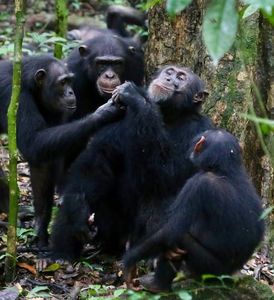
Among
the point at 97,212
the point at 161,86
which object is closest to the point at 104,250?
the point at 97,212

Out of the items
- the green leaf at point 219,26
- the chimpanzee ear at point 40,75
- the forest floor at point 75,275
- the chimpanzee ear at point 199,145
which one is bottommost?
the forest floor at point 75,275

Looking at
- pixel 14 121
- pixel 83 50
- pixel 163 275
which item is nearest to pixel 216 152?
pixel 163 275

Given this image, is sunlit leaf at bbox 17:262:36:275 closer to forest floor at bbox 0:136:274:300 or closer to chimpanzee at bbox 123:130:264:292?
forest floor at bbox 0:136:274:300

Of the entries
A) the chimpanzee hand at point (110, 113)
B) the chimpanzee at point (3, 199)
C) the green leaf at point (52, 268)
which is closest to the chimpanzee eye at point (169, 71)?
the chimpanzee hand at point (110, 113)

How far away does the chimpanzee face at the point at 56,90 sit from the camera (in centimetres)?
659

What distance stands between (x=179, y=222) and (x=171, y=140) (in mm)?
1168

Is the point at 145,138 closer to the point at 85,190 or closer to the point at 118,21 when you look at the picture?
the point at 85,190

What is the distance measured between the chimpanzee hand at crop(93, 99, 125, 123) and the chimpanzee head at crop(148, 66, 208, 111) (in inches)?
16.1

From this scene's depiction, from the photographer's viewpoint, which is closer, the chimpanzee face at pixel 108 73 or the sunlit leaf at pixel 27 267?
the sunlit leaf at pixel 27 267

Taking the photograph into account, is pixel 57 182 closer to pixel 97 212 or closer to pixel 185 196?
pixel 97 212

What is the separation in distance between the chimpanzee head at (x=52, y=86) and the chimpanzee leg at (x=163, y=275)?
7.65 ft

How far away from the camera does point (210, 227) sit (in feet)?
15.3

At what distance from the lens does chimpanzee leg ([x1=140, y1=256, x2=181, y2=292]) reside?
15.6ft

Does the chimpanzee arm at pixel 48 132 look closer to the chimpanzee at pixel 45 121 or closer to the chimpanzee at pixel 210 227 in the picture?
the chimpanzee at pixel 45 121
